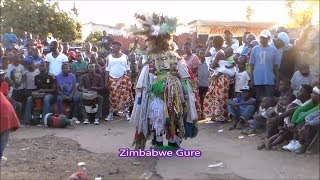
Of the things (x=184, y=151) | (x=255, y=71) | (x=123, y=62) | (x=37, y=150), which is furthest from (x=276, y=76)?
(x=37, y=150)

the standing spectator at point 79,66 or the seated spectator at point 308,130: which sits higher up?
the standing spectator at point 79,66

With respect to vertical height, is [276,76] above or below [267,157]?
above

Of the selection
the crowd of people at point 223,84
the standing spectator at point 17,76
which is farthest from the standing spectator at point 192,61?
the standing spectator at point 17,76

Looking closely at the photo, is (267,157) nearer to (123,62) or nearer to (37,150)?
(37,150)

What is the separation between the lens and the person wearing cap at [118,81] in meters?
10.9

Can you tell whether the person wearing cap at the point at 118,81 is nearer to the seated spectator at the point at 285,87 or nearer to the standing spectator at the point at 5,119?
the seated spectator at the point at 285,87

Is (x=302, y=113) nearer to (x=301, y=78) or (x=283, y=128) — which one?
(x=283, y=128)

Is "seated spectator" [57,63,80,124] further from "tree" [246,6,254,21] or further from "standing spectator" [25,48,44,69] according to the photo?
"tree" [246,6,254,21]

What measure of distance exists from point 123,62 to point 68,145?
326 cm

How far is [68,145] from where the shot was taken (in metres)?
8.23

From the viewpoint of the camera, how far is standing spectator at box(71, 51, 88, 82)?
11.4 m

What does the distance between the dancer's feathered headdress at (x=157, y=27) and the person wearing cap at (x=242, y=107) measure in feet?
9.04

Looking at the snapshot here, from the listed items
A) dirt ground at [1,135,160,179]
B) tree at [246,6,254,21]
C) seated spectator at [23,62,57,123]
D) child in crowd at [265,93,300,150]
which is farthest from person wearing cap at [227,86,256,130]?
tree at [246,6,254,21]

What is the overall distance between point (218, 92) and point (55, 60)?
163 inches
